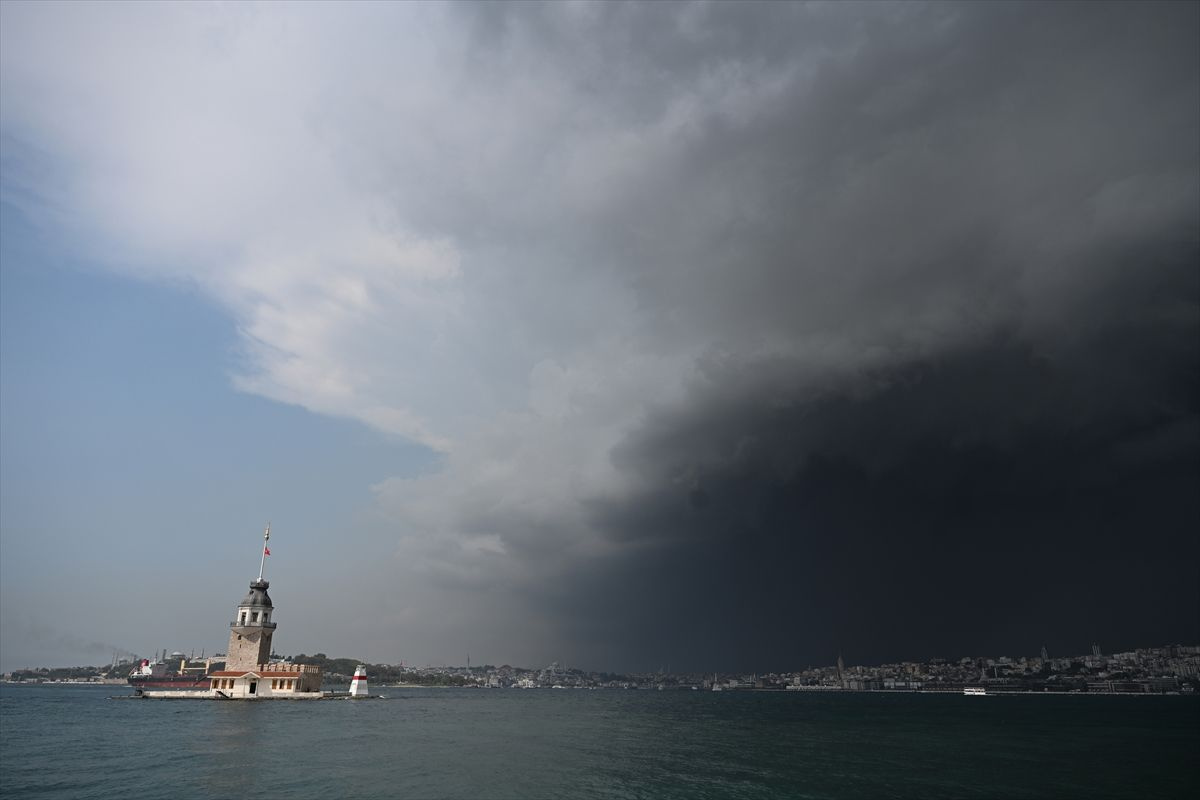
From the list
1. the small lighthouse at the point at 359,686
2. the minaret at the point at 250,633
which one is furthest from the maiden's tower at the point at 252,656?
the small lighthouse at the point at 359,686

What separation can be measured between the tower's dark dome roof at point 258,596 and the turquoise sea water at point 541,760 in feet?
78.1

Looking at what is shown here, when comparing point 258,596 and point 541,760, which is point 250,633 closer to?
point 258,596

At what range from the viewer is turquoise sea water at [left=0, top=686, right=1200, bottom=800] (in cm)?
3425

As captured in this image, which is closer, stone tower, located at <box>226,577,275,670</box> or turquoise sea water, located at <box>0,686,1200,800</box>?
turquoise sea water, located at <box>0,686,1200,800</box>

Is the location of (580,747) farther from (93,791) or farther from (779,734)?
(93,791)

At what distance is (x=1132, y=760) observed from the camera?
5075 cm

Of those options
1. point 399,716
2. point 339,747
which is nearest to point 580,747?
point 339,747

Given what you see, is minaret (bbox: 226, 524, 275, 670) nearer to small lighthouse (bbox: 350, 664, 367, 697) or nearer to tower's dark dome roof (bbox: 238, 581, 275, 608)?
tower's dark dome roof (bbox: 238, 581, 275, 608)

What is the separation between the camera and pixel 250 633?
324ft

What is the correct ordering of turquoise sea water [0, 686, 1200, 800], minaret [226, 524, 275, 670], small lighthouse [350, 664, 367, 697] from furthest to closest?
1. small lighthouse [350, 664, 367, 697]
2. minaret [226, 524, 275, 670]
3. turquoise sea water [0, 686, 1200, 800]

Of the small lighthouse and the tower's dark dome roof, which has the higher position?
the tower's dark dome roof

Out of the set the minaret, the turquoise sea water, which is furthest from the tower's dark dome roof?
the turquoise sea water

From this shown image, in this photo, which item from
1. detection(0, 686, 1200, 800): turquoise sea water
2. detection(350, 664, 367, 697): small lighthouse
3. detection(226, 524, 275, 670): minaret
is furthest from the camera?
detection(350, 664, 367, 697): small lighthouse

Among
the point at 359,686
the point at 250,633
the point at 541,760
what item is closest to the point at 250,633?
the point at 250,633
